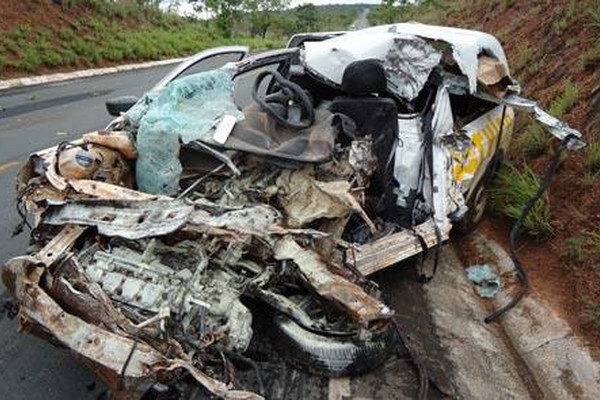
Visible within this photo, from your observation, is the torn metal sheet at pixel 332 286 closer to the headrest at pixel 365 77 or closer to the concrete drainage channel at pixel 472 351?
the concrete drainage channel at pixel 472 351

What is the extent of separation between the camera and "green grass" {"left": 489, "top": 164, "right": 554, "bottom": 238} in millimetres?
5348

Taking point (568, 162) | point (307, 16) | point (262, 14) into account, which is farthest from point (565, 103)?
point (307, 16)

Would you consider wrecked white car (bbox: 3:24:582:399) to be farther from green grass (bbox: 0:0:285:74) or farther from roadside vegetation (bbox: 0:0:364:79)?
green grass (bbox: 0:0:285:74)

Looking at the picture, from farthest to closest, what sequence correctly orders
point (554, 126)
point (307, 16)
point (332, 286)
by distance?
point (307, 16) < point (554, 126) < point (332, 286)

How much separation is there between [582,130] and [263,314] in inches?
183

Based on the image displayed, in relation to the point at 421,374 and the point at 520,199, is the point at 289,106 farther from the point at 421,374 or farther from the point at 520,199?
the point at 520,199

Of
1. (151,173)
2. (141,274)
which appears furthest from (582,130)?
(141,274)

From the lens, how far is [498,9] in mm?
15625

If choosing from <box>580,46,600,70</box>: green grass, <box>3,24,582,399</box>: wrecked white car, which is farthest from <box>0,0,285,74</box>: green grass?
<box>580,46,600,70</box>: green grass

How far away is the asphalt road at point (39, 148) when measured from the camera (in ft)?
10.8

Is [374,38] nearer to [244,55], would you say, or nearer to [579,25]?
[244,55]

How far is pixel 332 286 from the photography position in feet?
10.3

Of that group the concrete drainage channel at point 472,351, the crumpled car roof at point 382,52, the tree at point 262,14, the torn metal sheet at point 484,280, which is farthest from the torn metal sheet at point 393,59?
the tree at point 262,14

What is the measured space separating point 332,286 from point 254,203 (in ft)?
2.80
